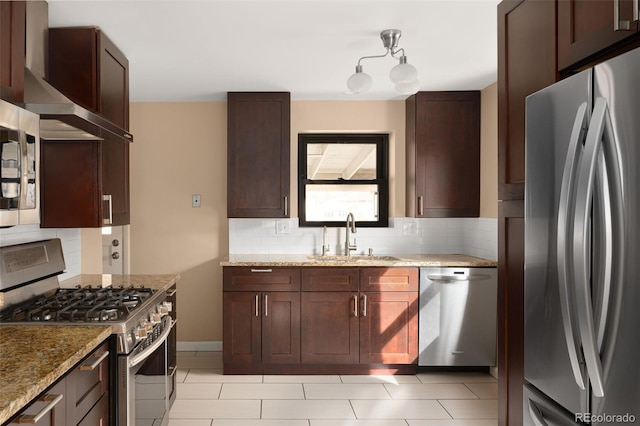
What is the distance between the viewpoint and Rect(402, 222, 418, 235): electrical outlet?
448 centimetres

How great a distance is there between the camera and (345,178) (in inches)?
181

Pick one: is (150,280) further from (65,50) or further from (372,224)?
(372,224)

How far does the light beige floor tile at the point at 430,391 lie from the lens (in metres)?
3.45

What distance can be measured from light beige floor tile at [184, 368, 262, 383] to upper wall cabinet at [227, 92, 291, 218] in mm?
1306

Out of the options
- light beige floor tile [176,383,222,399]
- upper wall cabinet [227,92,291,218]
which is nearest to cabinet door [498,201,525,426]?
light beige floor tile [176,383,222,399]

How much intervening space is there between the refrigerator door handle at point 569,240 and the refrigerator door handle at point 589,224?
4 centimetres

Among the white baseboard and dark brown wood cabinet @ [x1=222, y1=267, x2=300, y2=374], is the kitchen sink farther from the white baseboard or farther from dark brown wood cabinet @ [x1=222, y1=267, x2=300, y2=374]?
the white baseboard

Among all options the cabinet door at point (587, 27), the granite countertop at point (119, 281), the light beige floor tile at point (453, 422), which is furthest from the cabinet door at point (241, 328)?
the cabinet door at point (587, 27)

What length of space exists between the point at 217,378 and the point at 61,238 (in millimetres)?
1603

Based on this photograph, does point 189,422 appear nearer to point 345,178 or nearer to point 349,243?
point 349,243

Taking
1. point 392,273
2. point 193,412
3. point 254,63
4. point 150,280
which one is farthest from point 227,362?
point 254,63

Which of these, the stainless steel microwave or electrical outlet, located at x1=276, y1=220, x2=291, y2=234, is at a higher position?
the stainless steel microwave

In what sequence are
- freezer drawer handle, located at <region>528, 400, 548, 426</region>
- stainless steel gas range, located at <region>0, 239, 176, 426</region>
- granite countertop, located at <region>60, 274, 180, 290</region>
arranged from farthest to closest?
granite countertop, located at <region>60, 274, 180, 290</region> < stainless steel gas range, located at <region>0, 239, 176, 426</region> < freezer drawer handle, located at <region>528, 400, 548, 426</region>
